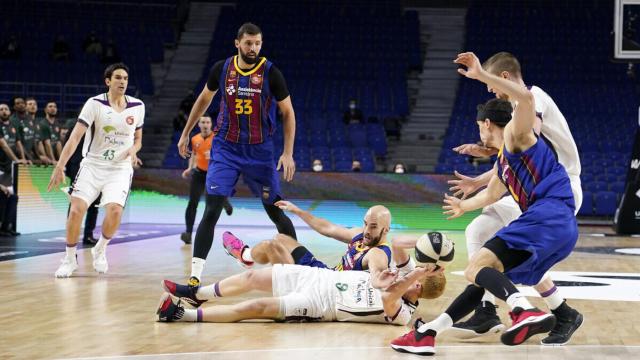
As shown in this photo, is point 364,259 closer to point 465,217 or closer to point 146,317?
point 146,317

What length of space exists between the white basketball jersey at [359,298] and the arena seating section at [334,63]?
13529mm

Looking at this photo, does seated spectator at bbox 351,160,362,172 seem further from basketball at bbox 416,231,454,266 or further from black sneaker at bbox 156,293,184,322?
basketball at bbox 416,231,454,266

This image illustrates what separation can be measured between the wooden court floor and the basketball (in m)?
0.51

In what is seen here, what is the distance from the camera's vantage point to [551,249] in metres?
4.43

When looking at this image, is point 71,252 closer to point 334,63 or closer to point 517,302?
point 517,302

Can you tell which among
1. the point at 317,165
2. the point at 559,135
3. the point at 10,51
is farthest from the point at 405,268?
the point at 10,51

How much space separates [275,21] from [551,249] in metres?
22.6

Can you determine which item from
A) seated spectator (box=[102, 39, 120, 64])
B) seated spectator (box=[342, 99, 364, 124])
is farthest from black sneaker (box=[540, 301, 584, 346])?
seated spectator (box=[102, 39, 120, 64])

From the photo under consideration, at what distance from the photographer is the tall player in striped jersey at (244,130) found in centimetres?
652

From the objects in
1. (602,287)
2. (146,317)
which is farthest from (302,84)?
(146,317)

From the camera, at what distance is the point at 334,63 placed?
24.6 meters

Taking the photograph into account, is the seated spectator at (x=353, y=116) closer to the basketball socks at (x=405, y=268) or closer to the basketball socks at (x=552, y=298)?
the basketball socks at (x=405, y=268)

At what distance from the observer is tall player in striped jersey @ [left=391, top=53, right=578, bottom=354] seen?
4.31 meters

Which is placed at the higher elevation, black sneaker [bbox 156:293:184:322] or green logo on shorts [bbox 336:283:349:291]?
green logo on shorts [bbox 336:283:349:291]
